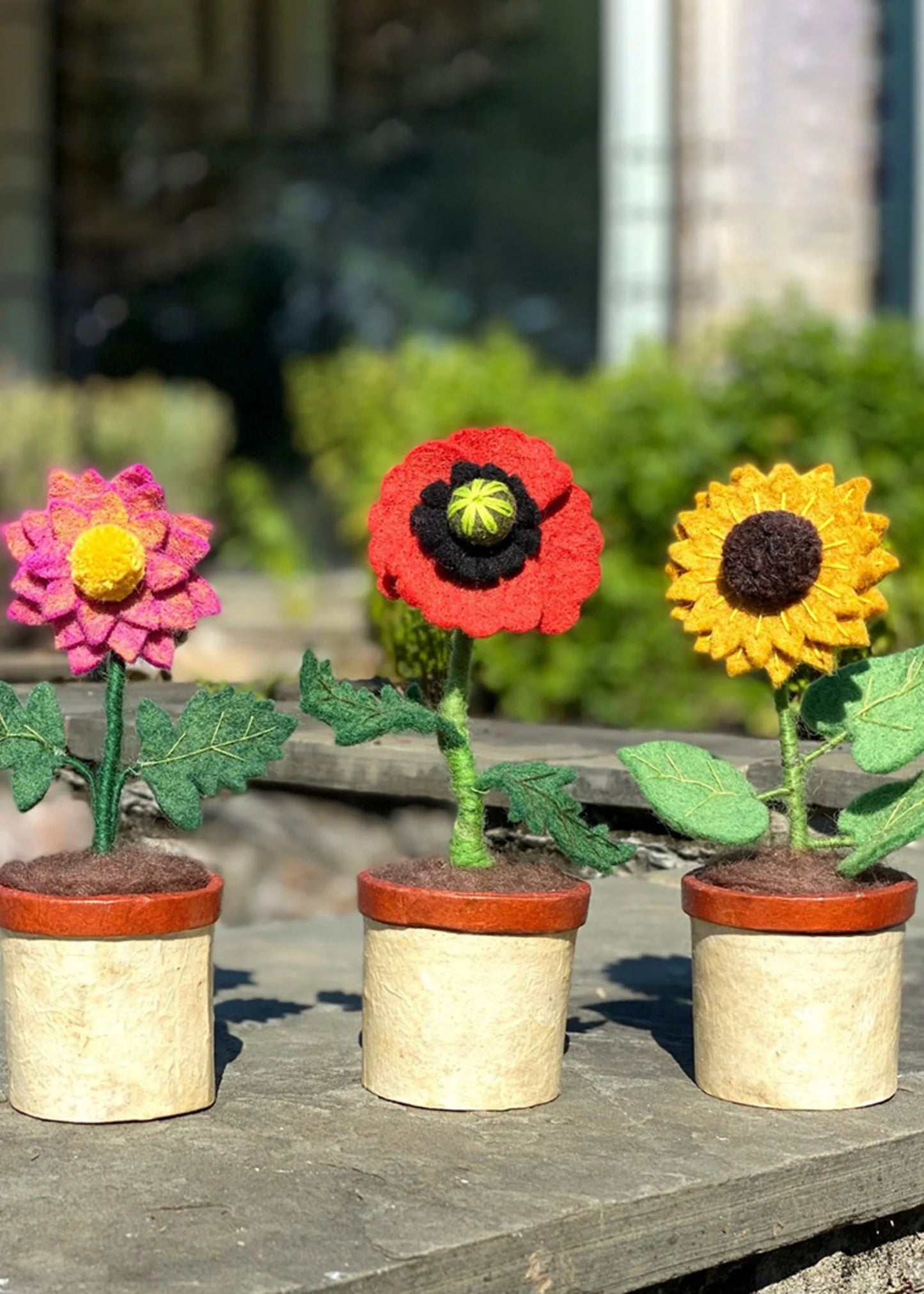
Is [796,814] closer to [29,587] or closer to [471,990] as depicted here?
[471,990]

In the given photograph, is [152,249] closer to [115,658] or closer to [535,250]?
[535,250]

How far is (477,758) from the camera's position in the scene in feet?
12.0

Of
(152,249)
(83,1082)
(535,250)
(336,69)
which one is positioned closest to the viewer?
(83,1082)

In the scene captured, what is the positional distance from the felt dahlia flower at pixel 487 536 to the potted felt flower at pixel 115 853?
26cm

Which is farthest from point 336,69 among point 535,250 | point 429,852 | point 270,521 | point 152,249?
point 429,852

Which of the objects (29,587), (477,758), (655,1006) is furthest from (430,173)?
(29,587)

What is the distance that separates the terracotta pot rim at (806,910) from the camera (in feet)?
8.05

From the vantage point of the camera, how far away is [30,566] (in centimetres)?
254

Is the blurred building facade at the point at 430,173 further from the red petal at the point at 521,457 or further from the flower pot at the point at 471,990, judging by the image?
the flower pot at the point at 471,990

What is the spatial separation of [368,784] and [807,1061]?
1442 mm

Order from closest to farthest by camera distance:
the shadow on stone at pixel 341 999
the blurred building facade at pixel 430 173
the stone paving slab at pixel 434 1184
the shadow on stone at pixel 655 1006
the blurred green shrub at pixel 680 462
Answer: the stone paving slab at pixel 434 1184 → the shadow on stone at pixel 655 1006 → the shadow on stone at pixel 341 999 → the blurred green shrub at pixel 680 462 → the blurred building facade at pixel 430 173

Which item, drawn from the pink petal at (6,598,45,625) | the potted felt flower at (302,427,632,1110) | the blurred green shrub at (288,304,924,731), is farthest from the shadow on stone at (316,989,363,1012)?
the blurred green shrub at (288,304,924,731)

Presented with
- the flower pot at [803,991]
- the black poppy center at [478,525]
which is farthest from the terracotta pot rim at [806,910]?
the black poppy center at [478,525]

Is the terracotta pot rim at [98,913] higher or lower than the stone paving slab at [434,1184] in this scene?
higher
